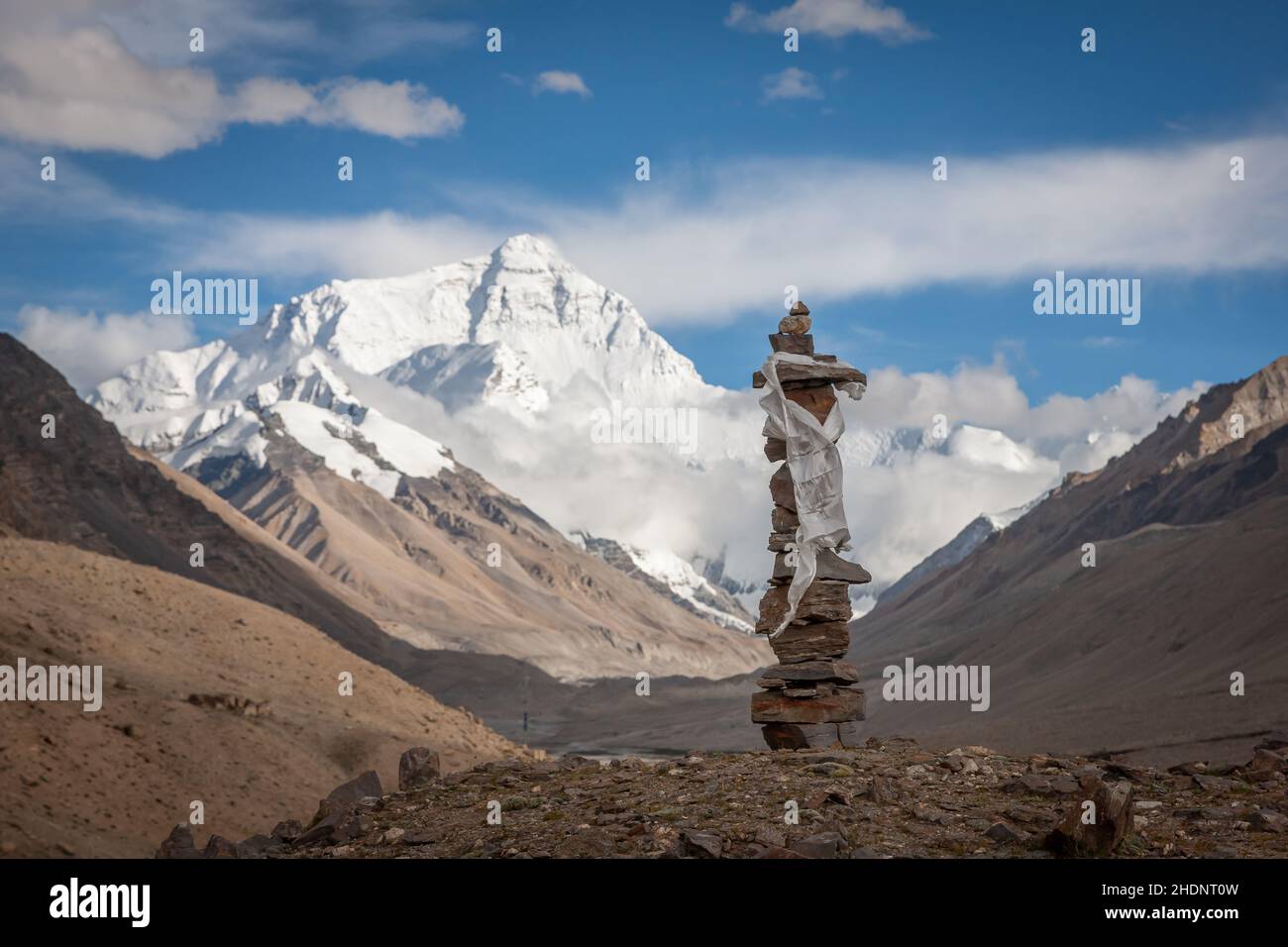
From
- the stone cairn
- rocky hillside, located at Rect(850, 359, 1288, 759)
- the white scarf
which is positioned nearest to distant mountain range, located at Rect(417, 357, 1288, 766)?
rocky hillside, located at Rect(850, 359, 1288, 759)

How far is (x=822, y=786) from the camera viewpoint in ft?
50.6

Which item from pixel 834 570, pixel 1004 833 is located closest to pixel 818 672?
pixel 834 570

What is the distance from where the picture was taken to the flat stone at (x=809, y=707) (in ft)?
66.8

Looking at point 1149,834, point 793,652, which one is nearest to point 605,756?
point 793,652

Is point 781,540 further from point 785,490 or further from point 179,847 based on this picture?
point 179,847

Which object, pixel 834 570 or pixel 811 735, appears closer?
pixel 811 735

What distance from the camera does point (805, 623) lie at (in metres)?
21.2

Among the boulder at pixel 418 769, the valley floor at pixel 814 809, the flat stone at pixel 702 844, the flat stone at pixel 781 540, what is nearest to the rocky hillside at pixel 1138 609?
the flat stone at pixel 781 540

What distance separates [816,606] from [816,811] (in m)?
6.73

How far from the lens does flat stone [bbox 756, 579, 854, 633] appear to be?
827 inches

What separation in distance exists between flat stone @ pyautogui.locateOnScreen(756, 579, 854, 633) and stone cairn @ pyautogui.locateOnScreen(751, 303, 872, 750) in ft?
0.05

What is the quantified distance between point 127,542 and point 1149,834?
99.0 meters

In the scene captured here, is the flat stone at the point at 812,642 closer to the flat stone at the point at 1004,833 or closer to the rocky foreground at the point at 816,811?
the rocky foreground at the point at 816,811
